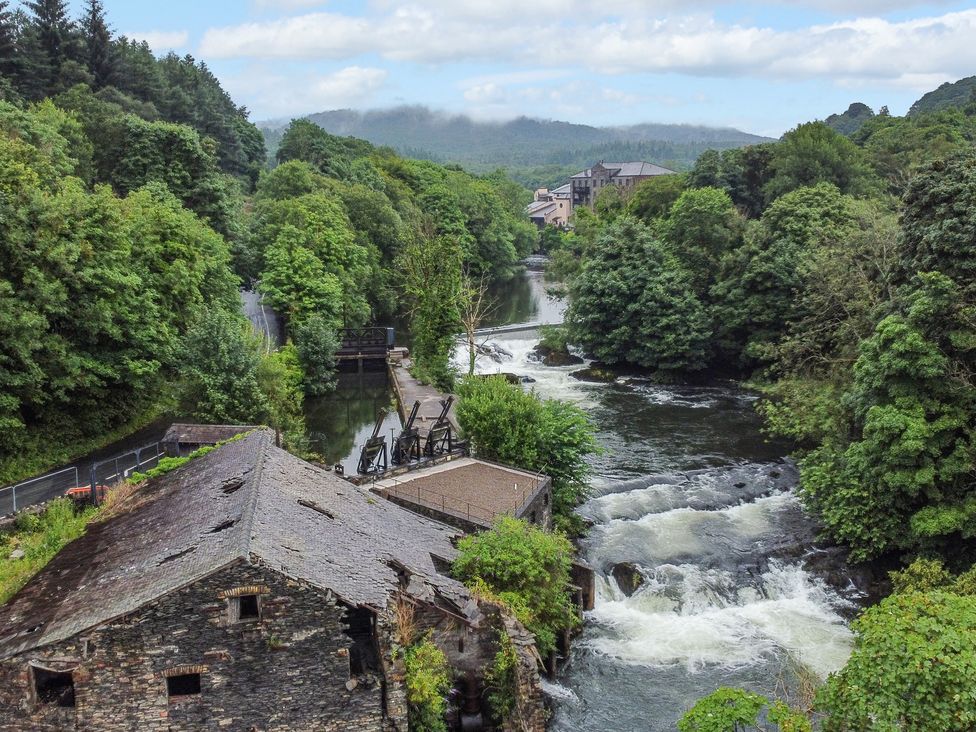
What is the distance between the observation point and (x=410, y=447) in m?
31.2

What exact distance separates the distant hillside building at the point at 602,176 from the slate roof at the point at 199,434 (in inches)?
5449

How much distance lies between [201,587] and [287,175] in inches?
2222

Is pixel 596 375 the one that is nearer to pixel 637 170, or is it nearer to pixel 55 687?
pixel 55 687

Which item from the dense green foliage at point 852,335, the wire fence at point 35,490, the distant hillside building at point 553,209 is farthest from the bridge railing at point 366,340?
the distant hillside building at point 553,209

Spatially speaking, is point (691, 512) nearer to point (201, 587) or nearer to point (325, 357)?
point (201, 587)

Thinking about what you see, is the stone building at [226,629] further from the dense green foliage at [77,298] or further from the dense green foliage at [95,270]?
the dense green foliage at [95,270]

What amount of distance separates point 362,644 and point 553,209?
513 feet

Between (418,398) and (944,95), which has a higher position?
(944,95)

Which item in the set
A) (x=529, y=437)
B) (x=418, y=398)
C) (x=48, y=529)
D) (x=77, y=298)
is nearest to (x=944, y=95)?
(x=418, y=398)

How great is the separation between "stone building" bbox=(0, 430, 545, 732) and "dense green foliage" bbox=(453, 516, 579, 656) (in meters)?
1.89

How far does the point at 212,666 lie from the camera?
15211 mm

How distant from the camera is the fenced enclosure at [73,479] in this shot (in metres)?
24.8

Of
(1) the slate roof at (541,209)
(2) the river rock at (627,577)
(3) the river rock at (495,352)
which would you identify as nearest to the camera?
(2) the river rock at (627,577)

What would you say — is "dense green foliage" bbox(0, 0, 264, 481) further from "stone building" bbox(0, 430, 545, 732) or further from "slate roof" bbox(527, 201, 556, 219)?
"slate roof" bbox(527, 201, 556, 219)
